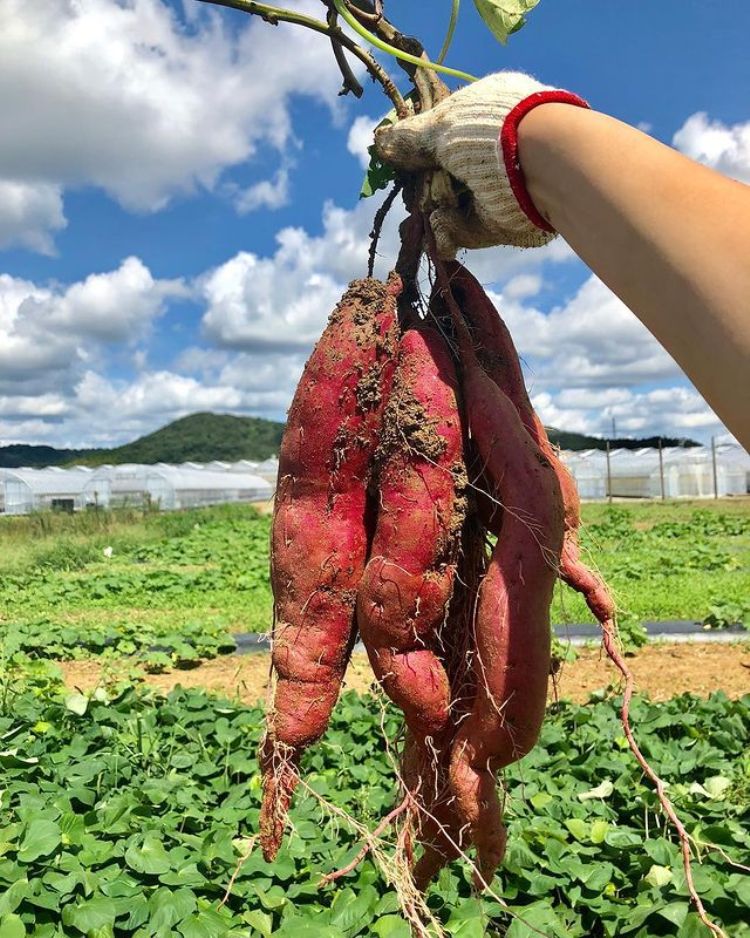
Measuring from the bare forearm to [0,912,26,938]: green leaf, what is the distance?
2300 mm

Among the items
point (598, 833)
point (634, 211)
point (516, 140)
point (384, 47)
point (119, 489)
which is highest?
point (384, 47)

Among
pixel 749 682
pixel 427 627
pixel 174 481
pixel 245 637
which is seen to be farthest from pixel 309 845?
pixel 174 481

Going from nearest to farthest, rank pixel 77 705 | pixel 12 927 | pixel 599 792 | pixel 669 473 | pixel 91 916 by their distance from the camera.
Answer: pixel 12 927 → pixel 91 916 → pixel 599 792 → pixel 77 705 → pixel 669 473

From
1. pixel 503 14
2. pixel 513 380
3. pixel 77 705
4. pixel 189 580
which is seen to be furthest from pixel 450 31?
pixel 189 580

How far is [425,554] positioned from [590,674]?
4599 millimetres

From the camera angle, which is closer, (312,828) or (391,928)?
(391,928)

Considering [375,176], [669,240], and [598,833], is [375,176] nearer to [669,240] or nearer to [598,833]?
[669,240]

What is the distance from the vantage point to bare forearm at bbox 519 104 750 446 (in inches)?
32.9

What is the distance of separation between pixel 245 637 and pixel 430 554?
19.8ft

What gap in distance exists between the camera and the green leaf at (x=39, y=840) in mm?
2654

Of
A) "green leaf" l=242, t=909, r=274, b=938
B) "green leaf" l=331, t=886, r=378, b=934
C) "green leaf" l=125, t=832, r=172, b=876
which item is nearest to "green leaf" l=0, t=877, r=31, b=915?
"green leaf" l=125, t=832, r=172, b=876

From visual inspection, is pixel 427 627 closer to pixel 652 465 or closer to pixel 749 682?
pixel 749 682

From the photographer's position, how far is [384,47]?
1.62 metres

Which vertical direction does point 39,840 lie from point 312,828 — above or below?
above
